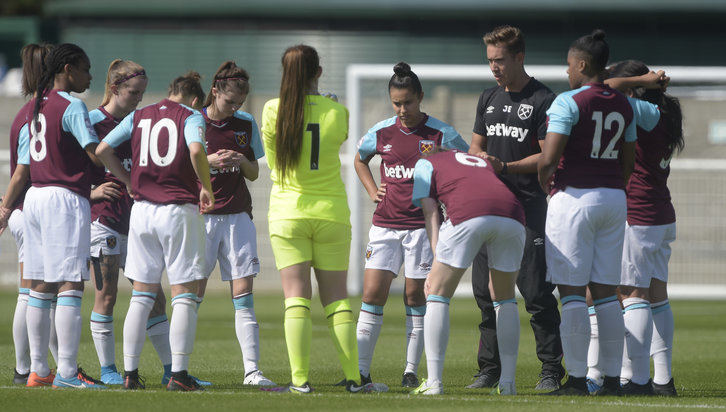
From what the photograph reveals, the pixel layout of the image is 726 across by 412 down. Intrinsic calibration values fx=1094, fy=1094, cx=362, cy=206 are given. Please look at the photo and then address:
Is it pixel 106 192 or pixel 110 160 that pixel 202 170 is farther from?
pixel 106 192

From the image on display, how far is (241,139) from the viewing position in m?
8.36

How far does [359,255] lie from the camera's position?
16922mm

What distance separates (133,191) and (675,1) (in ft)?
74.9

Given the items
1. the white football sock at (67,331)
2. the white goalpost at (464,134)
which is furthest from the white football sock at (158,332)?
the white goalpost at (464,134)

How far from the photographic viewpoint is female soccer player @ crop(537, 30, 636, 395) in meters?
7.12

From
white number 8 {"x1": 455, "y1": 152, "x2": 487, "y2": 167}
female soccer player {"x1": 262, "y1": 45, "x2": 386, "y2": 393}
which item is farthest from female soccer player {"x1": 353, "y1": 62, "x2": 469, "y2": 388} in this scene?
female soccer player {"x1": 262, "y1": 45, "x2": 386, "y2": 393}

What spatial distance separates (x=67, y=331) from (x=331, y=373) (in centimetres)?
246

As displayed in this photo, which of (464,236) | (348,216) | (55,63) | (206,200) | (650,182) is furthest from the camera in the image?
(650,182)

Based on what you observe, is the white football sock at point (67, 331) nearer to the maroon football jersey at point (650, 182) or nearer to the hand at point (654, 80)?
the maroon football jersey at point (650, 182)

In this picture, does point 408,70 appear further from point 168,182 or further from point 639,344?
point 639,344

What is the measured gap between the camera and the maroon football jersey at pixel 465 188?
22.9 feet

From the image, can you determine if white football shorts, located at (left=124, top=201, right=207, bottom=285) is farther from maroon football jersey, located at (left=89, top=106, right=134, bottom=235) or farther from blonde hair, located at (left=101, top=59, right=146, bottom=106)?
blonde hair, located at (left=101, top=59, right=146, bottom=106)

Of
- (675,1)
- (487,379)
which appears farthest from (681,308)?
(675,1)

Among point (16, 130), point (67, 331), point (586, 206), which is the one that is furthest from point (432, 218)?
point (16, 130)
